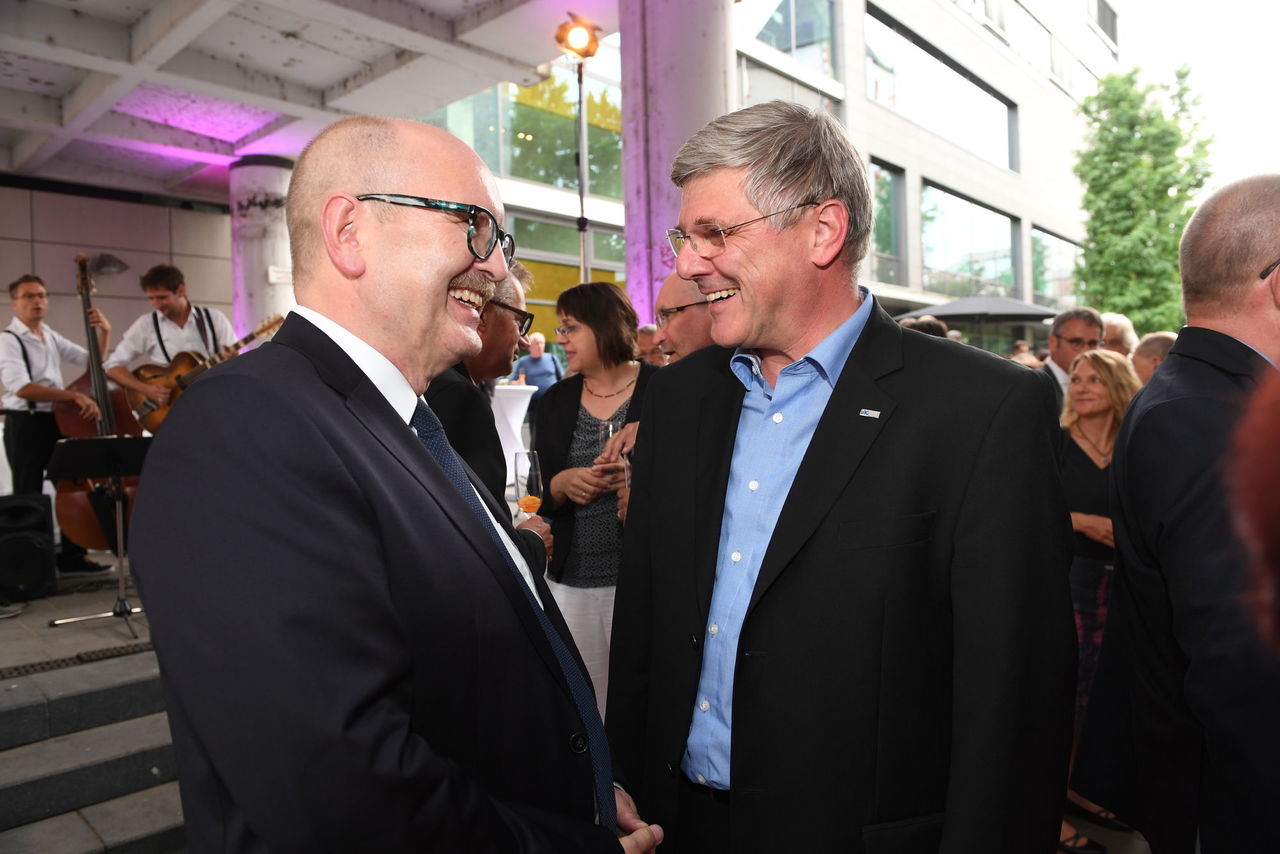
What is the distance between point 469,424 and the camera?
2283 mm

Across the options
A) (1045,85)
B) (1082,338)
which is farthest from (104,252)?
(1045,85)

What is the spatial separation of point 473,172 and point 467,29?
264 inches

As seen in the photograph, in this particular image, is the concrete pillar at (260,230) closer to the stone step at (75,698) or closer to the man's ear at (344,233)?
the stone step at (75,698)

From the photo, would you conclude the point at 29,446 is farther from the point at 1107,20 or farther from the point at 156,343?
the point at 1107,20

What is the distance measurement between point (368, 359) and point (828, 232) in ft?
3.10

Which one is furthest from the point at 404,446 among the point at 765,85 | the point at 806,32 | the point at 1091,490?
the point at 806,32

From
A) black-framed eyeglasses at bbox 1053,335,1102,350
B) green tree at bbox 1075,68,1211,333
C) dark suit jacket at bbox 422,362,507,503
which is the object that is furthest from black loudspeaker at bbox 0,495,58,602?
green tree at bbox 1075,68,1211,333

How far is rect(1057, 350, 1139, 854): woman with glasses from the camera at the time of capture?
11.3ft

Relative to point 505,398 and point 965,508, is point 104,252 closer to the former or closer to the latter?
point 505,398

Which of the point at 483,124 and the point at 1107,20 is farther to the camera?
the point at 1107,20

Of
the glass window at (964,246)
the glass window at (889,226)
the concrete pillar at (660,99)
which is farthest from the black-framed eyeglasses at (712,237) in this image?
the glass window at (964,246)

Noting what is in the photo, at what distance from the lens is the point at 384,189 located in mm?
1227

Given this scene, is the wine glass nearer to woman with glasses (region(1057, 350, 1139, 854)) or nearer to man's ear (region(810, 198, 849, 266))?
man's ear (region(810, 198, 849, 266))

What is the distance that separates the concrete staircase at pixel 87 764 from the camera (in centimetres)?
319
